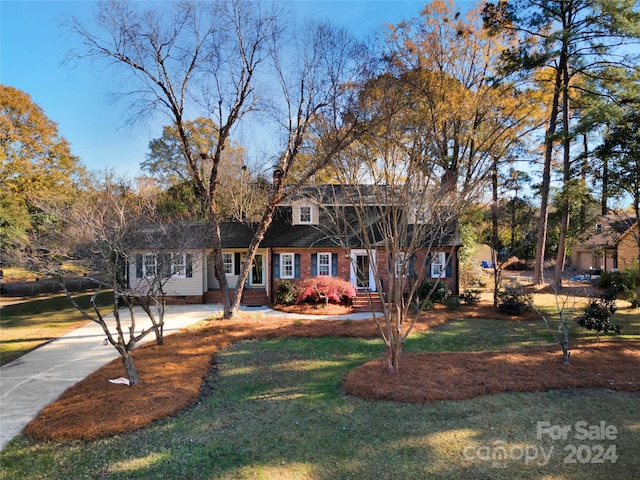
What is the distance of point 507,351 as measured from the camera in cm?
971

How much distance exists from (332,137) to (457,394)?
7.88 metres

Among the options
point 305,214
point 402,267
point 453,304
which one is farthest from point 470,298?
point 402,267

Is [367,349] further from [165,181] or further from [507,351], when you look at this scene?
[165,181]

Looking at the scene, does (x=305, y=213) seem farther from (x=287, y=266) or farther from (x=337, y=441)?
(x=337, y=441)

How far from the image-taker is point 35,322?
14.9m

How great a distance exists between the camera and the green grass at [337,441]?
460 centimetres

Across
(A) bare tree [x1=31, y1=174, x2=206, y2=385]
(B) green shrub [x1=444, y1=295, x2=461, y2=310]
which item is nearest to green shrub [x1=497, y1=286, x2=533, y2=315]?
(B) green shrub [x1=444, y1=295, x2=461, y2=310]

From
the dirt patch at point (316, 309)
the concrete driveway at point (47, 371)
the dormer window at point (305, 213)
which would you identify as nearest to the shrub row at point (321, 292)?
the dirt patch at point (316, 309)

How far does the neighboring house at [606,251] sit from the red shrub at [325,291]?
12.0 meters

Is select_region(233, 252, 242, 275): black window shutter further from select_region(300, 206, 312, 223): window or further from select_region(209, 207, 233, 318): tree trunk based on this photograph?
select_region(209, 207, 233, 318): tree trunk

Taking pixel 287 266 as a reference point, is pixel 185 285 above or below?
below

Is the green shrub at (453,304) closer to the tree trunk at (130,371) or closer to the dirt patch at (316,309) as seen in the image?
the dirt patch at (316,309)

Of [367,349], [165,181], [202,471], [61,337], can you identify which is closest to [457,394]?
[367,349]

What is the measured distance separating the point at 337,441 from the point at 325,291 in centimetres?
1150
